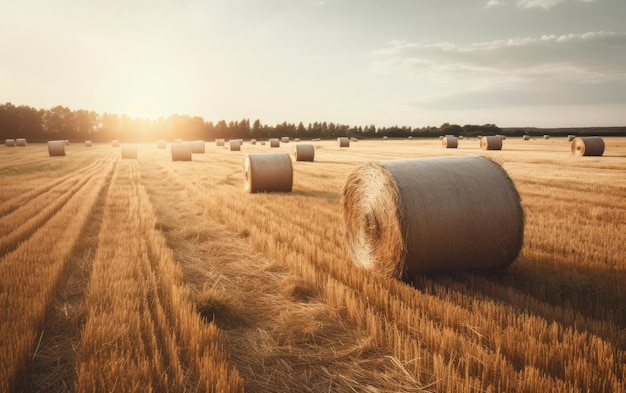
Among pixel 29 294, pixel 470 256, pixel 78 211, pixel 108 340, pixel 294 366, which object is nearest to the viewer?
pixel 294 366

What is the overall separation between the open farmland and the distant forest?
293 feet

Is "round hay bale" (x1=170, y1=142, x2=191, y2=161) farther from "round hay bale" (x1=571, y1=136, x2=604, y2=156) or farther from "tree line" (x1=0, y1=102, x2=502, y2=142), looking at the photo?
"tree line" (x1=0, y1=102, x2=502, y2=142)

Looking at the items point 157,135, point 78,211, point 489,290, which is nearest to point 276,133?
point 157,135

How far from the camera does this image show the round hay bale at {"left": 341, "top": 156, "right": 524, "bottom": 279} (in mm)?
5629

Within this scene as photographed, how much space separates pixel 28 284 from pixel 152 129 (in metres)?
113

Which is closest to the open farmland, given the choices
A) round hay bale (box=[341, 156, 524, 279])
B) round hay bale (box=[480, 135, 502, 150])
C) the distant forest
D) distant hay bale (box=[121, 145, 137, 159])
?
round hay bale (box=[341, 156, 524, 279])

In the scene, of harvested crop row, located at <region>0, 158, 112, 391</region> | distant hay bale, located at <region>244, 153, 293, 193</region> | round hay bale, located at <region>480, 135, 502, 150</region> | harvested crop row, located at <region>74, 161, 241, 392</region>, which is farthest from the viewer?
round hay bale, located at <region>480, 135, 502, 150</region>

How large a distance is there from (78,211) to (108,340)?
8.08 m

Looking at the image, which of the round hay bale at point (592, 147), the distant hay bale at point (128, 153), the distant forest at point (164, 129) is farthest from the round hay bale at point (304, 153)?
the distant forest at point (164, 129)

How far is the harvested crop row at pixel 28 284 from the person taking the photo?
146 inches

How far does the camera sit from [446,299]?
4809mm

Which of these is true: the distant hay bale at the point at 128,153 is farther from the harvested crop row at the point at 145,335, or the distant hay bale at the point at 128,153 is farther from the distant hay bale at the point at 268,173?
the harvested crop row at the point at 145,335

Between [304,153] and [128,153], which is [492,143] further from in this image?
[128,153]

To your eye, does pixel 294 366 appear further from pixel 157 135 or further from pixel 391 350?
pixel 157 135
